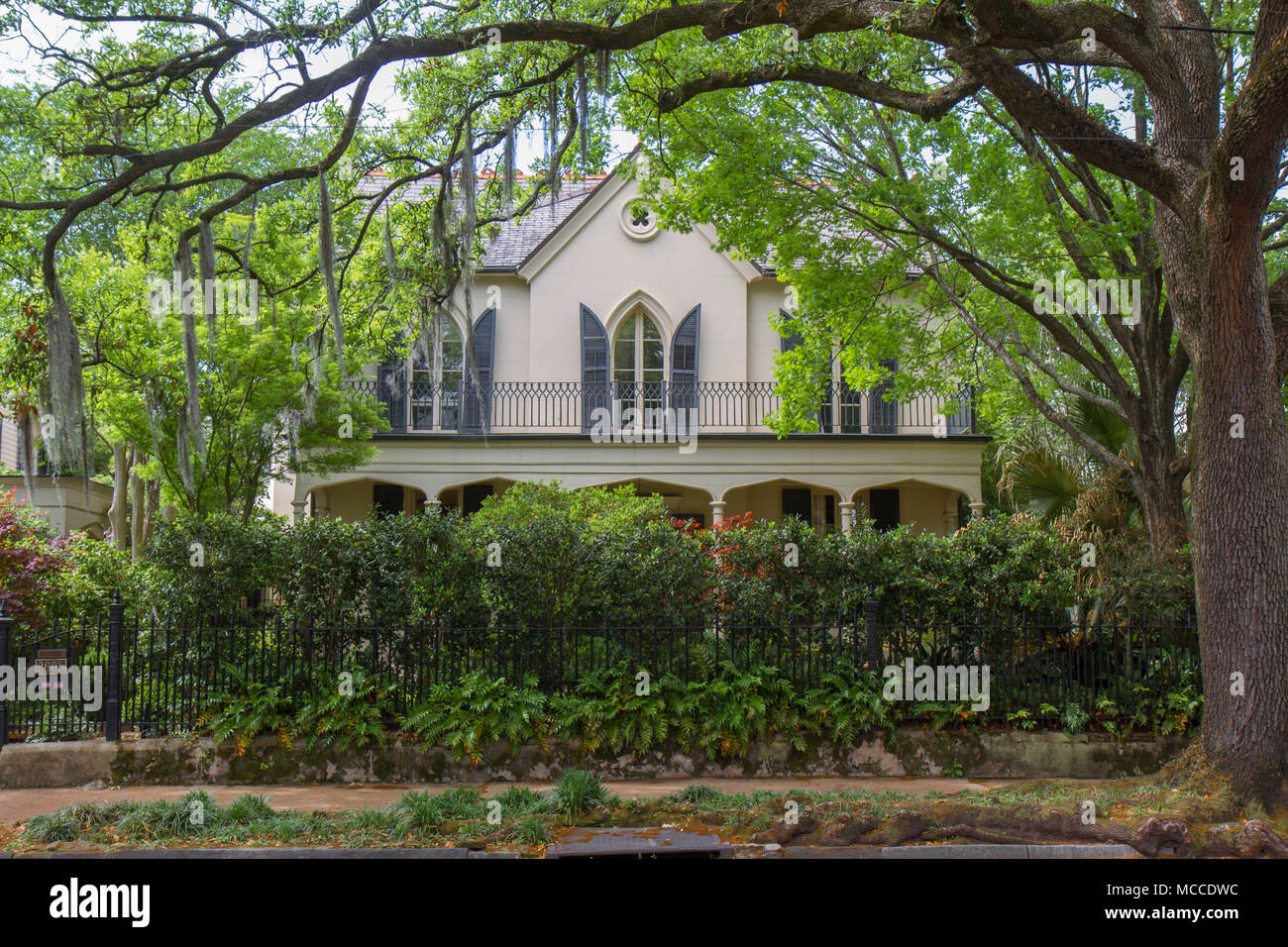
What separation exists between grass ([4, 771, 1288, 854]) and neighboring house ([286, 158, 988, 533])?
14160mm

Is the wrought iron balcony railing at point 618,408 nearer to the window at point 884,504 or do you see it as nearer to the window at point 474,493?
the window at point 474,493

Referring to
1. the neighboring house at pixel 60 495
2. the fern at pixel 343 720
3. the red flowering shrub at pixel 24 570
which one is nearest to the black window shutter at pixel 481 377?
→ the neighboring house at pixel 60 495

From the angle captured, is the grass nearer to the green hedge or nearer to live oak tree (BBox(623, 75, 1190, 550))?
the green hedge

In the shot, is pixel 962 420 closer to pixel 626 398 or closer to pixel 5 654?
pixel 626 398

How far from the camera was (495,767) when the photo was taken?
30.8ft

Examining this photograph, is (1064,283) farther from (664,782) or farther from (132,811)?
(132,811)

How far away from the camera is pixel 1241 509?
7.91 meters

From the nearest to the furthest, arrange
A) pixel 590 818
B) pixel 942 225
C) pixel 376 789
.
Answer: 1. pixel 590 818
2. pixel 376 789
3. pixel 942 225

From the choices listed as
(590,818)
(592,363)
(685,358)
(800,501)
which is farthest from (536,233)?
(590,818)

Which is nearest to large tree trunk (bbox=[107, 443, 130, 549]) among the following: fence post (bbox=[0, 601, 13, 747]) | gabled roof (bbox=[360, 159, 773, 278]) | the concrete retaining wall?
gabled roof (bbox=[360, 159, 773, 278])

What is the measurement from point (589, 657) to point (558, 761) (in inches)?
43.2

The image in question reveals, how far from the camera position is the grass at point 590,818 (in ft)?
23.4

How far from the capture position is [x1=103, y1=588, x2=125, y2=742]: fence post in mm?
9297

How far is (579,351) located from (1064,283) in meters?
12.2
